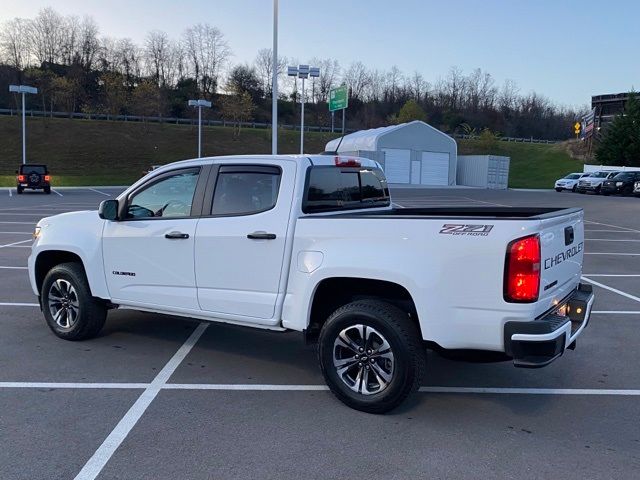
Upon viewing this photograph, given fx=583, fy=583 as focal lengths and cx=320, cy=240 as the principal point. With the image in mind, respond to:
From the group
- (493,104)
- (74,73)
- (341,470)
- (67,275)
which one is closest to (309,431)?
(341,470)

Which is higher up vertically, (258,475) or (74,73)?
(74,73)

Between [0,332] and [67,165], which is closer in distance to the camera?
[0,332]

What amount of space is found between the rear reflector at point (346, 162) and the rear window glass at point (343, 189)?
4 centimetres

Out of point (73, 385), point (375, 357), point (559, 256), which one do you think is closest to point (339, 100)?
point (73, 385)

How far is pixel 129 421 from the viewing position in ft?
13.6

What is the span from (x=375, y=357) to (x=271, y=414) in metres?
0.88

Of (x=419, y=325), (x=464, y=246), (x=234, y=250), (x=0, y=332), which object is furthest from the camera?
(x=0, y=332)

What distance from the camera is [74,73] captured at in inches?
3228

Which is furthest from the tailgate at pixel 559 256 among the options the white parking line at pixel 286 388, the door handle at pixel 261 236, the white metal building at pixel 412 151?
the white metal building at pixel 412 151

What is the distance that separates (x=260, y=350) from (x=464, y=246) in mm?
2767

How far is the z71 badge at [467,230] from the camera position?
378cm

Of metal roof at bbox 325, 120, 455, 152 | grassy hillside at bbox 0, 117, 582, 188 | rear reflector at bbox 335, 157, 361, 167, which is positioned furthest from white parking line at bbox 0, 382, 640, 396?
grassy hillside at bbox 0, 117, 582, 188

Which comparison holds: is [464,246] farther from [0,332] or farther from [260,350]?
[0,332]

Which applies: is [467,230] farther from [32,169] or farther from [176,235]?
[32,169]
